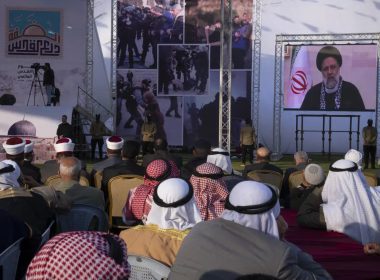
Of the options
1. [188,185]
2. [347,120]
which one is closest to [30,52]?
[347,120]

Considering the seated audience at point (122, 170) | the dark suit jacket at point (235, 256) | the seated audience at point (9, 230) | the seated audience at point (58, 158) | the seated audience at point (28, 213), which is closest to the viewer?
the dark suit jacket at point (235, 256)

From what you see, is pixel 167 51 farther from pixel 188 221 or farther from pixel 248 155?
pixel 188 221

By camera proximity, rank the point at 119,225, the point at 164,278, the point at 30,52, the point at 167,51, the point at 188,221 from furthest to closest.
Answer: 1. the point at 167,51
2. the point at 30,52
3. the point at 119,225
4. the point at 188,221
5. the point at 164,278

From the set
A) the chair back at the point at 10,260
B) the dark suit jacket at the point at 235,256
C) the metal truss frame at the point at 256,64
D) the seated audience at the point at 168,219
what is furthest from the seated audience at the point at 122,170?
the metal truss frame at the point at 256,64

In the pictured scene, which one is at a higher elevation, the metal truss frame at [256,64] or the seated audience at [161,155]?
the metal truss frame at [256,64]

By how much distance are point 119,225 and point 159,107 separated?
1569cm

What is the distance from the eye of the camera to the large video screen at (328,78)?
20031mm

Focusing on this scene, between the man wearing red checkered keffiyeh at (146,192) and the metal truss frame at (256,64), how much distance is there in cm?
1550

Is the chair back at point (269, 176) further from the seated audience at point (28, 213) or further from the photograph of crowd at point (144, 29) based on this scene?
the photograph of crowd at point (144, 29)

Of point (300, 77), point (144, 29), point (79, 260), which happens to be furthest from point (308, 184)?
point (144, 29)

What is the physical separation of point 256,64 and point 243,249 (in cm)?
1848

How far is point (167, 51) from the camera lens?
20.7 m

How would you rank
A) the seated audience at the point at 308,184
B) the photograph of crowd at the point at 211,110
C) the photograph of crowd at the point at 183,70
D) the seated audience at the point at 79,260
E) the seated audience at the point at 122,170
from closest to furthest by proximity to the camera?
the seated audience at the point at 79,260 < the seated audience at the point at 308,184 < the seated audience at the point at 122,170 < the photograph of crowd at the point at 211,110 < the photograph of crowd at the point at 183,70

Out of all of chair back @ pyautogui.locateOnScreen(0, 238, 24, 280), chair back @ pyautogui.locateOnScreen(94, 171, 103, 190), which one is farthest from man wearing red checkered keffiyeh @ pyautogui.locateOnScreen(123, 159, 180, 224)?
chair back @ pyautogui.locateOnScreen(0, 238, 24, 280)
